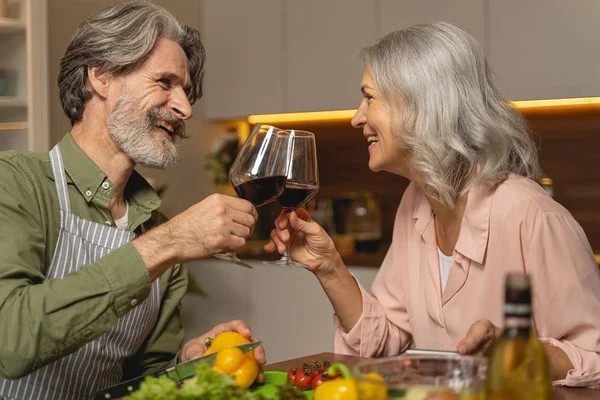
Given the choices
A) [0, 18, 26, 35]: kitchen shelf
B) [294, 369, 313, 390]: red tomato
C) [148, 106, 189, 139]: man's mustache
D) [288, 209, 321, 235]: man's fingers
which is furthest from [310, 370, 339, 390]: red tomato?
[0, 18, 26, 35]: kitchen shelf

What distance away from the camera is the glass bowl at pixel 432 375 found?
2.26 ft

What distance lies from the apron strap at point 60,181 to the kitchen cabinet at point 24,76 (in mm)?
1316

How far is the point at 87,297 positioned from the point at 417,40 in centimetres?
103

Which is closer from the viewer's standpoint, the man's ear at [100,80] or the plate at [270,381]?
the plate at [270,381]

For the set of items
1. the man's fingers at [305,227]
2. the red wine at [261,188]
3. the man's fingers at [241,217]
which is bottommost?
the man's fingers at [305,227]

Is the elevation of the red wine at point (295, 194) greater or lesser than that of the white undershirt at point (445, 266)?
greater

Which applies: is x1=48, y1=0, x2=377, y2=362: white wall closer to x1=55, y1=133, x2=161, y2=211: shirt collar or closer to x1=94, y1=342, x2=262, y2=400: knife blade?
x1=55, y1=133, x2=161, y2=211: shirt collar

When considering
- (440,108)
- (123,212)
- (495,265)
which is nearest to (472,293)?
(495,265)

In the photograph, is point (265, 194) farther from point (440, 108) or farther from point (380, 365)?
point (380, 365)

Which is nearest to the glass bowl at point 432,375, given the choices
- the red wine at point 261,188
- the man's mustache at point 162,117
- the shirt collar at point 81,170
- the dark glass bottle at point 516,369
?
the dark glass bottle at point 516,369

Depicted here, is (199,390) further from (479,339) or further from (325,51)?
(325,51)

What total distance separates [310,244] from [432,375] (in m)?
1.07

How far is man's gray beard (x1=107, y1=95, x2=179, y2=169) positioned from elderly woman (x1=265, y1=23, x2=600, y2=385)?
348mm

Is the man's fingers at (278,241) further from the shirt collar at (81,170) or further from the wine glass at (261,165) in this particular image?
the shirt collar at (81,170)
